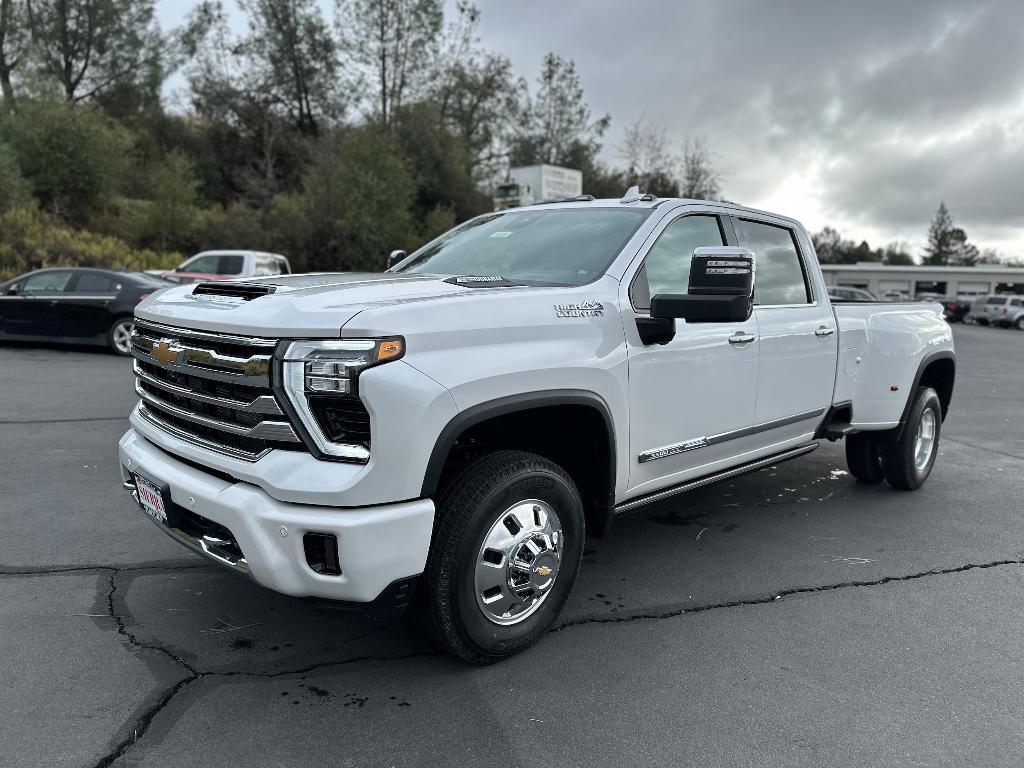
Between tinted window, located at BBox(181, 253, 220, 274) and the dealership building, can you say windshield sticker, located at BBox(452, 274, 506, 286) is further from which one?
the dealership building

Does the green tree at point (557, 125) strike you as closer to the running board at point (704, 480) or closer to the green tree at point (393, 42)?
the green tree at point (393, 42)

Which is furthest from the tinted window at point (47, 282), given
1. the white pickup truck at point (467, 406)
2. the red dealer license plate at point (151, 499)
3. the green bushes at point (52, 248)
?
the red dealer license plate at point (151, 499)

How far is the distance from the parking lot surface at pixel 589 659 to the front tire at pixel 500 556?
0.62 feet

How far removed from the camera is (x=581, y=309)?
3.29 m

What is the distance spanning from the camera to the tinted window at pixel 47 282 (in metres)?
13.1

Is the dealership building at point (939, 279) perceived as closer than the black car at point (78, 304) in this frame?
No

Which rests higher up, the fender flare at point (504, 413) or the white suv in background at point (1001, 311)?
the fender flare at point (504, 413)

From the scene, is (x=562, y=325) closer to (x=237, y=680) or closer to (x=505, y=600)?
(x=505, y=600)

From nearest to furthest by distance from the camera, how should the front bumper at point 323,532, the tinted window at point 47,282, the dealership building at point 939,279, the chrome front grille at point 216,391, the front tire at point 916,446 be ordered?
the front bumper at point 323,532, the chrome front grille at point 216,391, the front tire at point 916,446, the tinted window at point 47,282, the dealership building at point 939,279

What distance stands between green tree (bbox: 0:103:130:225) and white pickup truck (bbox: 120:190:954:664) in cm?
3053

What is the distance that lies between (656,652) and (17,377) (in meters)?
10.1

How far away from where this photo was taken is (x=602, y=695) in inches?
116

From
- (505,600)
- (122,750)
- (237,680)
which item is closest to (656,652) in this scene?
(505,600)

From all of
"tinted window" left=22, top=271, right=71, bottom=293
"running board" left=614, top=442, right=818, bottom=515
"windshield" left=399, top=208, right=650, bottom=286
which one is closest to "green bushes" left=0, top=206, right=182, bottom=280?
"tinted window" left=22, top=271, right=71, bottom=293
